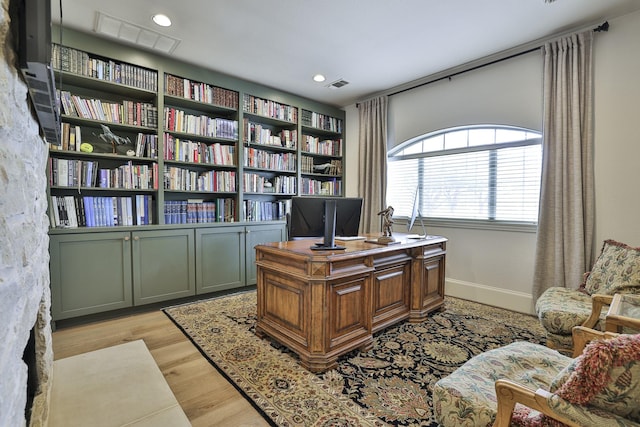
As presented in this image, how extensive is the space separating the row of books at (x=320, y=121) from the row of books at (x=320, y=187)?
2.83 ft

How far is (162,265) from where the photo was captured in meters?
3.26

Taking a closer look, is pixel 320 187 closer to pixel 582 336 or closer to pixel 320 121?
pixel 320 121

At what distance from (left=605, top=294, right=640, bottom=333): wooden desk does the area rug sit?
826 millimetres

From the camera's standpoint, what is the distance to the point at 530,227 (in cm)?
322

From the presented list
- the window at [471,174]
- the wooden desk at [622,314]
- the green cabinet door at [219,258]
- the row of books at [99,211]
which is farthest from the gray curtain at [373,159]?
the row of books at [99,211]

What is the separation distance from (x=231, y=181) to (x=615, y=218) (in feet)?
13.3

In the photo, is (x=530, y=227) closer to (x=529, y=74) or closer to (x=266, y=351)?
(x=529, y=74)

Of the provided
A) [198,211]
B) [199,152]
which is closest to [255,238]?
[198,211]

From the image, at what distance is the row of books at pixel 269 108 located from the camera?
396 centimetres

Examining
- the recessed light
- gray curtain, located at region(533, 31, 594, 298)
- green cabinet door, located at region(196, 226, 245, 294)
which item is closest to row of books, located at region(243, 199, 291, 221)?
green cabinet door, located at region(196, 226, 245, 294)

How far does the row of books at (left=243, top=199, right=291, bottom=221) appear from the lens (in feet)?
13.3

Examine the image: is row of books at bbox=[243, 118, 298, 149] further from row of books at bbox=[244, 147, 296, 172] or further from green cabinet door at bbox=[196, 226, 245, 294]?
green cabinet door at bbox=[196, 226, 245, 294]

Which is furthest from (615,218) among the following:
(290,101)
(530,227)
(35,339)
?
(35,339)

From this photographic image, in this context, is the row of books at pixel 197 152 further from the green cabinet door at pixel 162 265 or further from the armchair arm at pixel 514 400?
the armchair arm at pixel 514 400
